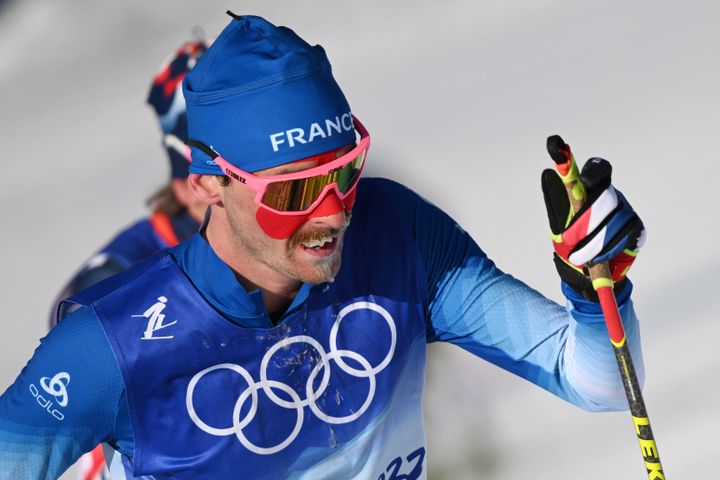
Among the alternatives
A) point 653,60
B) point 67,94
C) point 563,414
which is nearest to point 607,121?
point 653,60

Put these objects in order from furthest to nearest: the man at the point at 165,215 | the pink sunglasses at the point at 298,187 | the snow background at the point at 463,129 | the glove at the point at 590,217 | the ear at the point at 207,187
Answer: the snow background at the point at 463,129
the man at the point at 165,215
the ear at the point at 207,187
the pink sunglasses at the point at 298,187
the glove at the point at 590,217

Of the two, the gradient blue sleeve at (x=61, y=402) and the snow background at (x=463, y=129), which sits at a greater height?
the snow background at (x=463, y=129)

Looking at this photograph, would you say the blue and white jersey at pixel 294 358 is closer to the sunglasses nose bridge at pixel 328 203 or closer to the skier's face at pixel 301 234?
the skier's face at pixel 301 234

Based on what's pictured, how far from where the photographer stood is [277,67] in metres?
2.82

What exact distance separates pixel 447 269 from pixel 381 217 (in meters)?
0.19

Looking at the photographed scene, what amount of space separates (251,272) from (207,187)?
20cm

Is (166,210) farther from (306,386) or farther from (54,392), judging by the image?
(54,392)

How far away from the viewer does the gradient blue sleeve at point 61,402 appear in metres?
2.83

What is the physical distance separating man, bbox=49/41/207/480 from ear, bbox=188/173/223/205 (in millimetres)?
2151

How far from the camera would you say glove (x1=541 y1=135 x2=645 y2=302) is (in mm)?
2656

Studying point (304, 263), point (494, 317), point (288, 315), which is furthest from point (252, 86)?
point (494, 317)

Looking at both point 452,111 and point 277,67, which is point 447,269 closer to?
point 277,67

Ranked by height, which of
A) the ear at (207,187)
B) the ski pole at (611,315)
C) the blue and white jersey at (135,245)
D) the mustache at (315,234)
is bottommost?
the ski pole at (611,315)

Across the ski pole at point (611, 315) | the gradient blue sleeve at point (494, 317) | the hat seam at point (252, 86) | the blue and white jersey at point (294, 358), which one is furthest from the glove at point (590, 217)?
the hat seam at point (252, 86)
